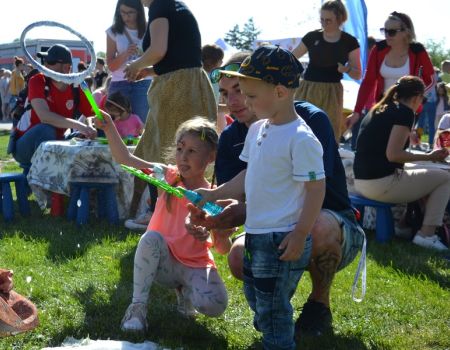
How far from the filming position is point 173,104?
448 cm

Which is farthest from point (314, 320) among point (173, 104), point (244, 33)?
point (244, 33)

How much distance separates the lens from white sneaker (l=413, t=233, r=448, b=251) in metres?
4.88

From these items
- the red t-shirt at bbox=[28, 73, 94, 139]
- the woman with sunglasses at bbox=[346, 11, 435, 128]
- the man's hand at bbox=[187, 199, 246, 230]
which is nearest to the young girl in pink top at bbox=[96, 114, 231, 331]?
the man's hand at bbox=[187, 199, 246, 230]

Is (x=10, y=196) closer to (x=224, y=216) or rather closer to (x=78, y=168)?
(x=78, y=168)

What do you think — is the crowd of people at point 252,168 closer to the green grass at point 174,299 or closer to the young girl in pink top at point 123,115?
the green grass at point 174,299

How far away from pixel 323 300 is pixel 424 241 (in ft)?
6.75

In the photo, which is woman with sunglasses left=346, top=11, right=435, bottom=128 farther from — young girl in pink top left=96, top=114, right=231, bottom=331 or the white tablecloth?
young girl in pink top left=96, top=114, right=231, bottom=331

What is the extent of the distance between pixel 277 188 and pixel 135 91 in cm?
392

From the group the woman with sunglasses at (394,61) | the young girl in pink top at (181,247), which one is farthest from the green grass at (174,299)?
the woman with sunglasses at (394,61)

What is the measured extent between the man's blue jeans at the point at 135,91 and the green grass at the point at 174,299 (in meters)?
1.57

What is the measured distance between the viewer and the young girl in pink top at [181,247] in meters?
3.06

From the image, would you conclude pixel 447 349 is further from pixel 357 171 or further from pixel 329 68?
pixel 329 68

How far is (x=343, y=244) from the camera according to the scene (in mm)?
2963

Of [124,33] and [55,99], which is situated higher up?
[124,33]
